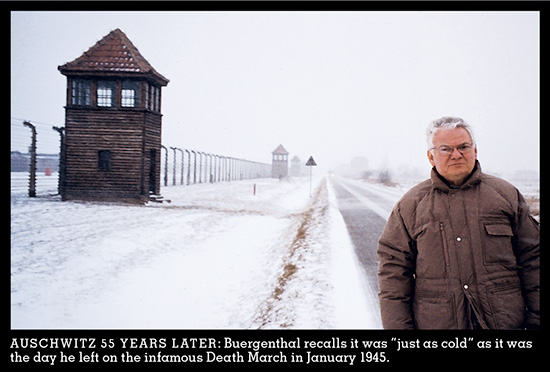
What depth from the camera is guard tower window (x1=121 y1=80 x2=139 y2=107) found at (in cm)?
1459

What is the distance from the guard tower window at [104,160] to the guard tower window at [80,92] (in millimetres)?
2318

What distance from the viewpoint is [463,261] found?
1997mm

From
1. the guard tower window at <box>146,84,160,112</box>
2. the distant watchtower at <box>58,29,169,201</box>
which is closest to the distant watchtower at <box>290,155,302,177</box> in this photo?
the guard tower window at <box>146,84,160,112</box>

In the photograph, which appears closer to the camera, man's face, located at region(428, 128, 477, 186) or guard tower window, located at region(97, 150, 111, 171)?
man's face, located at region(428, 128, 477, 186)

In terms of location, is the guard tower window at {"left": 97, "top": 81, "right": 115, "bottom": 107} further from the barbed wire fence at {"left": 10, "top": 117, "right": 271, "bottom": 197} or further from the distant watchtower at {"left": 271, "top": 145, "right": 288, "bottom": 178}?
the distant watchtower at {"left": 271, "top": 145, "right": 288, "bottom": 178}

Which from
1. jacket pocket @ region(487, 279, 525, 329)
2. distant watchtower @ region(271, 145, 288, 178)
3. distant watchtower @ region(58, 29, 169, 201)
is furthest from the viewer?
distant watchtower @ region(271, 145, 288, 178)

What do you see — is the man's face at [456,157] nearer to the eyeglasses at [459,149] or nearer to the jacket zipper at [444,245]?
the eyeglasses at [459,149]

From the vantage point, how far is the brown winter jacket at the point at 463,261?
196 centimetres

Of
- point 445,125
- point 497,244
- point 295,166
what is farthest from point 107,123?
point 295,166

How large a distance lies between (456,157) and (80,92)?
1651cm

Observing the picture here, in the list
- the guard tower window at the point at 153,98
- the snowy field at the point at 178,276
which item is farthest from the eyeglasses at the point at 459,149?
the guard tower window at the point at 153,98

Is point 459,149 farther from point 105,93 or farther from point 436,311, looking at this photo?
point 105,93
